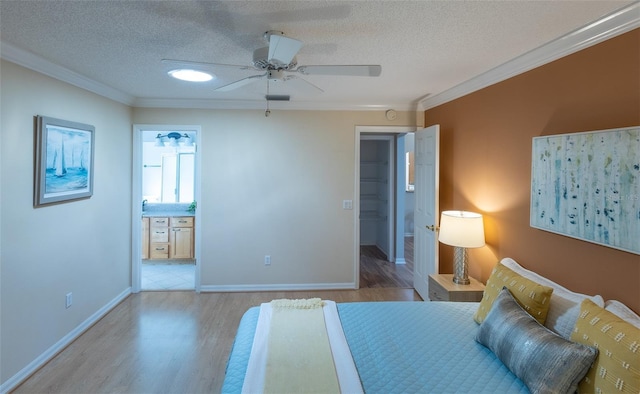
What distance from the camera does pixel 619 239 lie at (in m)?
1.69

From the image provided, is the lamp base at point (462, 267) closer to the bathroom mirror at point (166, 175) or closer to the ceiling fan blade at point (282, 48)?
the ceiling fan blade at point (282, 48)

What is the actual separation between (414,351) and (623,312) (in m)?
1.01

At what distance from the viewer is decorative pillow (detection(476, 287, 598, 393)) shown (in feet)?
4.54

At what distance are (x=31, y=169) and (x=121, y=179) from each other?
136 cm

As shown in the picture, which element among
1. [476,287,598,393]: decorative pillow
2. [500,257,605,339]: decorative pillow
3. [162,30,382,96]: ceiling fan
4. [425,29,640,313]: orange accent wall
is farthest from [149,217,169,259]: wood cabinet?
[500,257,605,339]: decorative pillow

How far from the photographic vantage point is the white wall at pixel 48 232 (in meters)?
A: 2.29

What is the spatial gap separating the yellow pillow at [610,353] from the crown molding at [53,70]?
3685 millimetres

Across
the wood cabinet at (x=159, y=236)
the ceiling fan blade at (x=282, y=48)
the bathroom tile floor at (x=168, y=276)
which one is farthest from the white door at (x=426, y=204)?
the wood cabinet at (x=159, y=236)

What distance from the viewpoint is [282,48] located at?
1.66m

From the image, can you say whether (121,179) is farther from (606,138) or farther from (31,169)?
(606,138)

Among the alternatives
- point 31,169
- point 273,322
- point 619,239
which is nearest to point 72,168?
point 31,169

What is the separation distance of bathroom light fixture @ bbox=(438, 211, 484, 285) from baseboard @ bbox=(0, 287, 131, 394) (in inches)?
133

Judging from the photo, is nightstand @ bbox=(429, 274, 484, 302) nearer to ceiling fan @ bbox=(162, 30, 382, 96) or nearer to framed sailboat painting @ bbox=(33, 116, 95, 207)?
ceiling fan @ bbox=(162, 30, 382, 96)

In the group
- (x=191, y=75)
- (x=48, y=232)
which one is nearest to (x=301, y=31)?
(x=191, y=75)
